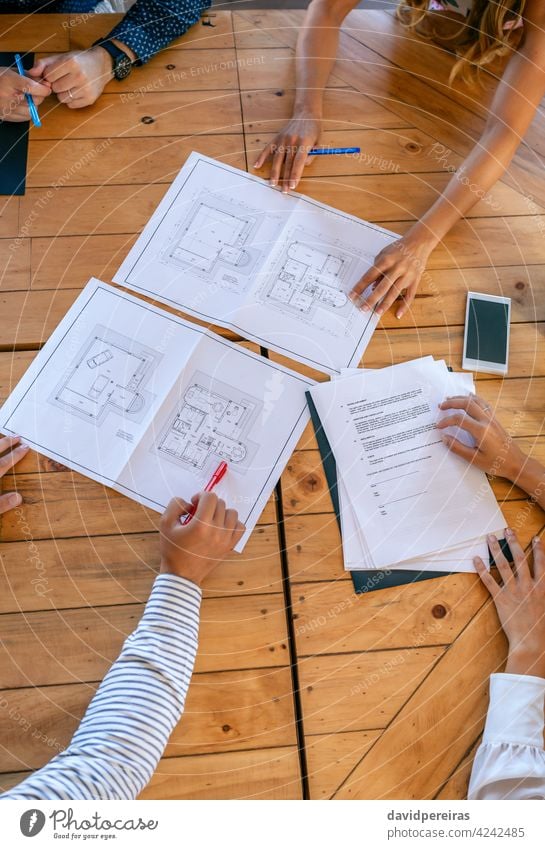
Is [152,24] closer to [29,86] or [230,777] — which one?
[29,86]

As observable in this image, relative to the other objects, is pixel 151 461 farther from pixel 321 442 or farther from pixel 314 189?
pixel 314 189

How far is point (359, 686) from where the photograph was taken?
98 cm

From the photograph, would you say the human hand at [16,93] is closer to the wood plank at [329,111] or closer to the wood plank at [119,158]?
the wood plank at [119,158]

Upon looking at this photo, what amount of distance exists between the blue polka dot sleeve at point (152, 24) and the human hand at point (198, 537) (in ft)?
2.81

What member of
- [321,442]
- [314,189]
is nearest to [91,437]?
[321,442]

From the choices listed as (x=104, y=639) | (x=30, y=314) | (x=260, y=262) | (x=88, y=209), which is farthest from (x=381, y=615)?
(x=88, y=209)

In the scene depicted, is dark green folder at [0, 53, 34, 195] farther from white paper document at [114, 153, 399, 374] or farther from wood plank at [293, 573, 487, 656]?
wood plank at [293, 573, 487, 656]

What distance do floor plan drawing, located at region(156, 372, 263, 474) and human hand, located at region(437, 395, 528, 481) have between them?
30cm

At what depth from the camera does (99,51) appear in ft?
4.17

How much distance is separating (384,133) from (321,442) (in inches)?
24.5

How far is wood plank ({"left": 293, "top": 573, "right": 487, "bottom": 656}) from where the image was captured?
999mm

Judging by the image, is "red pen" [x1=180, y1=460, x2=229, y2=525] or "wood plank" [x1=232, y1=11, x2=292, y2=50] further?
"wood plank" [x1=232, y1=11, x2=292, y2=50]

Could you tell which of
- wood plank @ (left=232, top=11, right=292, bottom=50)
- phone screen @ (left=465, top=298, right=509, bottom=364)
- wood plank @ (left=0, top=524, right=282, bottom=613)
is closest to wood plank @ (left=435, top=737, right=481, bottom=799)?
wood plank @ (left=0, top=524, right=282, bottom=613)
